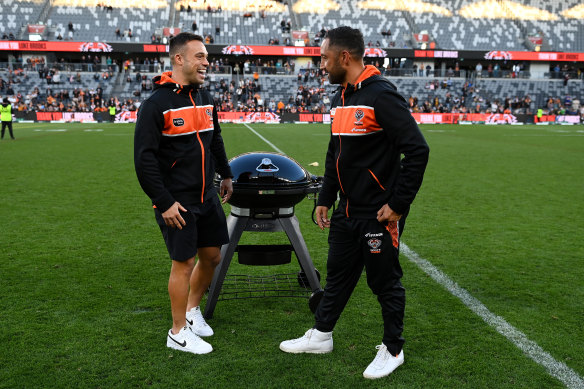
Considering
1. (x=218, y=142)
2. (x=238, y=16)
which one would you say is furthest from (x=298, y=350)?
(x=238, y=16)

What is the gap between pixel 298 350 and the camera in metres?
3.44

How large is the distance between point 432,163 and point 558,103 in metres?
33.8

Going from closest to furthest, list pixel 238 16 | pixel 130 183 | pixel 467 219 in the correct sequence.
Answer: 1. pixel 467 219
2. pixel 130 183
3. pixel 238 16

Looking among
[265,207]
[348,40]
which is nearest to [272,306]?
[265,207]

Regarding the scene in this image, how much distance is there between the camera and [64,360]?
3.30 meters

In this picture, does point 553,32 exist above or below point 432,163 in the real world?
above

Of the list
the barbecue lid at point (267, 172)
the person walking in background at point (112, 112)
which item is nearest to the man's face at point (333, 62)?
the barbecue lid at point (267, 172)

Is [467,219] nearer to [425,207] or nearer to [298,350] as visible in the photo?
→ [425,207]

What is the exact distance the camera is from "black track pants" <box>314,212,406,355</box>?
3.02 meters

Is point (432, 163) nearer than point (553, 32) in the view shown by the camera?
Yes

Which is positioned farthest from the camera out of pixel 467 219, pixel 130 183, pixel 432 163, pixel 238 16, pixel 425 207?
pixel 238 16

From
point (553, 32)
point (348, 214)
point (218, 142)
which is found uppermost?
point (553, 32)

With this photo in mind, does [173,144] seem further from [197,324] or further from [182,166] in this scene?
[197,324]

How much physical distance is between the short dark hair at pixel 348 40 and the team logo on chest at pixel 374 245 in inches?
41.3
